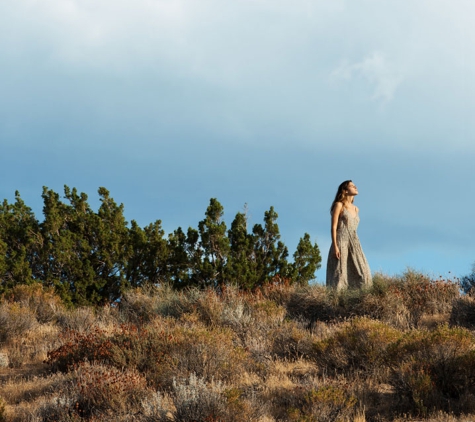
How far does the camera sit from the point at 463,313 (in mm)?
11539

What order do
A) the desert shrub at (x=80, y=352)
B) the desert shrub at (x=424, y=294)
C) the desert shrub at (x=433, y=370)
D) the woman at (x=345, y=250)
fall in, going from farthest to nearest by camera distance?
the woman at (x=345, y=250), the desert shrub at (x=424, y=294), the desert shrub at (x=80, y=352), the desert shrub at (x=433, y=370)

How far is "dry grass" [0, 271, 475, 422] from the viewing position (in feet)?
20.8

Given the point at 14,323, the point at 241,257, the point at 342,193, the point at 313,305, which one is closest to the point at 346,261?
the point at 313,305

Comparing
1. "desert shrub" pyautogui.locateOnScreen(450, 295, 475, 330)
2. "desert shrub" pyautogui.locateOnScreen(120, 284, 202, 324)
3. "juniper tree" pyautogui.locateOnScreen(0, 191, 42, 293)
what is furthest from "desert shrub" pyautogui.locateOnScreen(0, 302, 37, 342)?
"desert shrub" pyautogui.locateOnScreen(450, 295, 475, 330)

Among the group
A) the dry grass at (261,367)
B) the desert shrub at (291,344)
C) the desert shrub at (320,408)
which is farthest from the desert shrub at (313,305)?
the desert shrub at (320,408)

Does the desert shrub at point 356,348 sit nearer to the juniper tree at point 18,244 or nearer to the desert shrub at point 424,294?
the desert shrub at point 424,294

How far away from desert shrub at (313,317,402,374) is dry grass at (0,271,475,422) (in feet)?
0.05

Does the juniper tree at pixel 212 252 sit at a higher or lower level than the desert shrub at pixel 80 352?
higher

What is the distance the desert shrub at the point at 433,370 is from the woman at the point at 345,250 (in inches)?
204

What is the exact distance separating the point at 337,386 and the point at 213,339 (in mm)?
1972

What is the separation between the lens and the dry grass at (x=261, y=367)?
249 inches

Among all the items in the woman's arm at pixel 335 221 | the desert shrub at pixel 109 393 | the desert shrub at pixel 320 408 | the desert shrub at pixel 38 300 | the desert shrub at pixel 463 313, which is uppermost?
the woman's arm at pixel 335 221

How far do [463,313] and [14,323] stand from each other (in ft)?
30.9

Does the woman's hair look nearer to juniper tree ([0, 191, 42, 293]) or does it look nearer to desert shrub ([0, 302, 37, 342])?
desert shrub ([0, 302, 37, 342])
